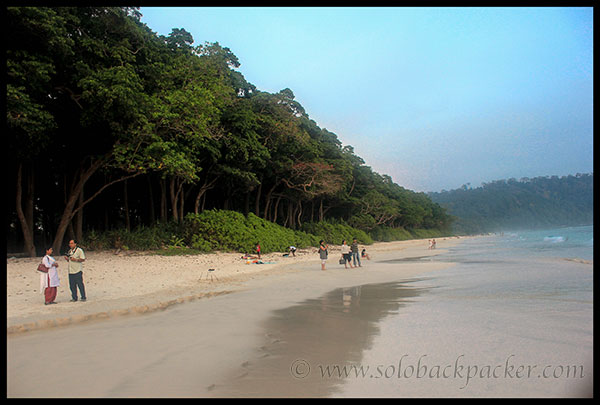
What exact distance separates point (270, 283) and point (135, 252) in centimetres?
930

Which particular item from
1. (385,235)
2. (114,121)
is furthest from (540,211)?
(114,121)

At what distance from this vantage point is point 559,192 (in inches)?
7864

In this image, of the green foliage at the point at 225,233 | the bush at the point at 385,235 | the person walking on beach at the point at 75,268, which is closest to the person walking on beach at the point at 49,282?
the person walking on beach at the point at 75,268

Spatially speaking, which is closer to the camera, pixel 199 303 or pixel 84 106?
pixel 199 303

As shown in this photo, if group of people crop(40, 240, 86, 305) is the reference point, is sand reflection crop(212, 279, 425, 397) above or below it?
below

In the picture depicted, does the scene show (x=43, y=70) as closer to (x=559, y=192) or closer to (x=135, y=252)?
(x=135, y=252)

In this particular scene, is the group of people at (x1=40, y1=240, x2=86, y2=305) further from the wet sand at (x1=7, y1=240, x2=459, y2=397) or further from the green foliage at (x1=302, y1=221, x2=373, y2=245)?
the green foliage at (x1=302, y1=221, x2=373, y2=245)

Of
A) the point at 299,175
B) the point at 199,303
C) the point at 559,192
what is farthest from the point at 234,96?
the point at 559,192
